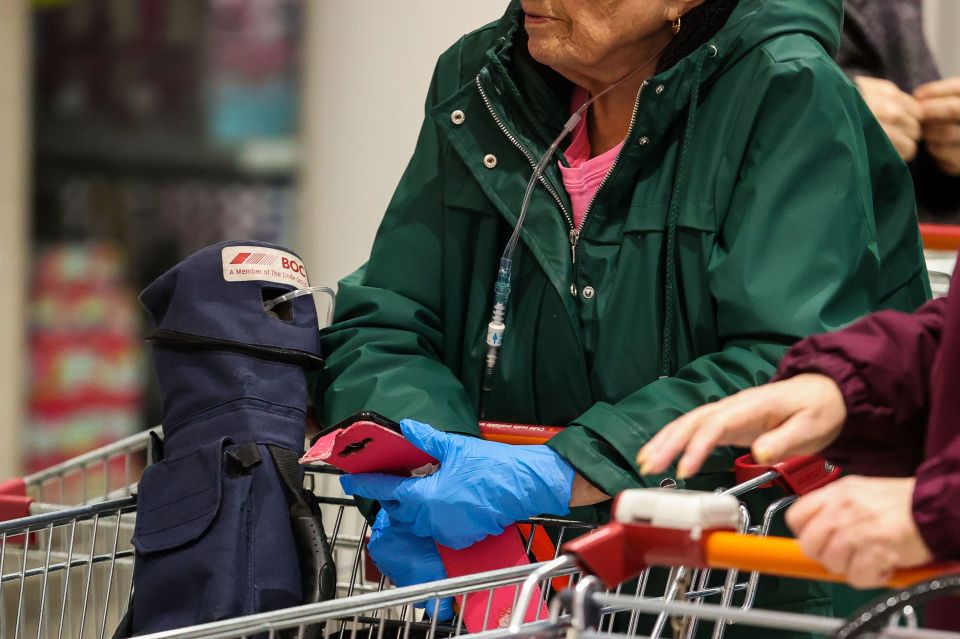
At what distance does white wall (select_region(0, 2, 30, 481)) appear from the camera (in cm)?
409

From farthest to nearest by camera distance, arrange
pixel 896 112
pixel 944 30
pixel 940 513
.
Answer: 1. pixel 944 30
2. pixel 896 112
3. pixel 940 513

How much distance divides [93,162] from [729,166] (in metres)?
3.11

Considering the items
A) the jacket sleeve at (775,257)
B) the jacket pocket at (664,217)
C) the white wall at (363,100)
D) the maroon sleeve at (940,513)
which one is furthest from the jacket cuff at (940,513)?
the white wall at (363,100)

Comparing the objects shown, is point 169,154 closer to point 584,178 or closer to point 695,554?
point 584,178

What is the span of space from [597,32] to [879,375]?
2.87 ft

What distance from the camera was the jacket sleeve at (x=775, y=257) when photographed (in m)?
1.73

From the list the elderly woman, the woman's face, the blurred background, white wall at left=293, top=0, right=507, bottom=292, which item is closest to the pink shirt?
the elderly woman

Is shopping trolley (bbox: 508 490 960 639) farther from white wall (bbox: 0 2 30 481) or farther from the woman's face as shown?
white wall (bbox: 0 2 30 481)

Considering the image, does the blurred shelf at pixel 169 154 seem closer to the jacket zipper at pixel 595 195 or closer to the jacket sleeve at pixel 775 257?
the jacket zipper at pixel 595 195

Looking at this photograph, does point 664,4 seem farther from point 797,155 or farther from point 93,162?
point 93,162

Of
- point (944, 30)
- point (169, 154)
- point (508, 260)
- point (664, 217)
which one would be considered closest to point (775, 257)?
point (664, 217)

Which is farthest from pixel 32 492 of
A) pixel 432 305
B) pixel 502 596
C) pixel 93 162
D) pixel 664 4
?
pixel 93 162

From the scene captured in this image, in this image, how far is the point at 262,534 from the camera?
1764 millimetres

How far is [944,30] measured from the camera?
436 cm
